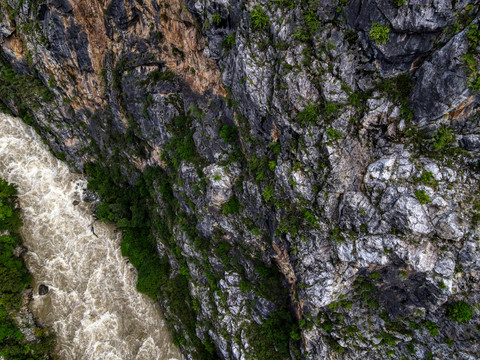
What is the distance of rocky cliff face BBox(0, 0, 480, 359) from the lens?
39.4 feet

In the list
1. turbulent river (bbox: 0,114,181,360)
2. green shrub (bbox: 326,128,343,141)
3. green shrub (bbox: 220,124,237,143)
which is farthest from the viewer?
turbulent river (bbox: 0,114,181,360)

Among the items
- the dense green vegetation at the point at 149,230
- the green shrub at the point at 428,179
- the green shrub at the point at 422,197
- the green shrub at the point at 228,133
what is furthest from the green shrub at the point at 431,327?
the dense green vegetation at the point at 149,230

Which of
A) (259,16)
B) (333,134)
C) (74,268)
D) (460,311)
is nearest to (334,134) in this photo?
(333,134)

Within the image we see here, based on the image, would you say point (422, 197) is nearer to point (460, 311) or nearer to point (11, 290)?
point (460, 311)

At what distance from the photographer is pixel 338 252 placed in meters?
14.3

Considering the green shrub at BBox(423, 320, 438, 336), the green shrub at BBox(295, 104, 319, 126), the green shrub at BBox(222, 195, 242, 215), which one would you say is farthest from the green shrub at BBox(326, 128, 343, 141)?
the green shrub at BBox(423, 320, 438, 336)

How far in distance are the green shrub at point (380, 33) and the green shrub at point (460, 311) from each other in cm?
1279

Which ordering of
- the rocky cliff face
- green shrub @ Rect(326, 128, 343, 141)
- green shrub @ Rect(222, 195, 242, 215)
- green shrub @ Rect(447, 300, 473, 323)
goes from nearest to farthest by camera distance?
the rocky cliff face → green shrub @ Rect(447, 300, 473, 323) → green shrub @ Rect(326, 128, 343, 141) → green shrub @ Rect(222, 195, 242, 215)

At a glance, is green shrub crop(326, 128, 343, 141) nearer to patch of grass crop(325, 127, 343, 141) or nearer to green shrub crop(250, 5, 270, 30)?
patch of grass crop(325, 127, 343, 141)

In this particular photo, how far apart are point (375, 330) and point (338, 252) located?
512cm

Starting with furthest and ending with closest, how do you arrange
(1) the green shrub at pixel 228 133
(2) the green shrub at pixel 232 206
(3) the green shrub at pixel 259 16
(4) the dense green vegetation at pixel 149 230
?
(4) the dense green vegetation at pixel 149 230 < (2) the green shrub at pixel 232 206 < (1) the green shrub at pixel 228 133 < (3) the green shrub at pixel 259 16

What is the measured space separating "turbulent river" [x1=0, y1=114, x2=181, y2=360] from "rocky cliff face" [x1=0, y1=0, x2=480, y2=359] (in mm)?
4678

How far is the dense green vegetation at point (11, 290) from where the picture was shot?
2150cm

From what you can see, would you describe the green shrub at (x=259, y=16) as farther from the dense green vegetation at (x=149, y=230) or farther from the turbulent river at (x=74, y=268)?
the turbulent river at (x=74, y=268)
